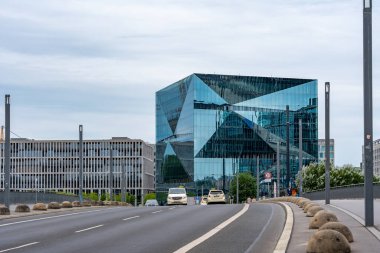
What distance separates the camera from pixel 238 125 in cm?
16088

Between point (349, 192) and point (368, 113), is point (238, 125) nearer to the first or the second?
point (349, 192)

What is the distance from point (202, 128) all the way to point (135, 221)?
434 ft

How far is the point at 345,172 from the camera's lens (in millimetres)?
110750

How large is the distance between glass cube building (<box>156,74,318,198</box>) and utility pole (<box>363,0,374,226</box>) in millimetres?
137798

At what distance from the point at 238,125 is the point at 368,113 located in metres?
142

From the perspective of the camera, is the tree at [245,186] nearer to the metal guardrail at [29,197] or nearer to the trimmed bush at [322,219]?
the metal guardrail at [29,197]

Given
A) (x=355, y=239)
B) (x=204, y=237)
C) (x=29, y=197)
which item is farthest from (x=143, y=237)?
Answer: (x=29, y=197)

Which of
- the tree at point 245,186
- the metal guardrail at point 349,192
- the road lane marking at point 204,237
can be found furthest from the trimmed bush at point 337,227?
the tree at point 245,186

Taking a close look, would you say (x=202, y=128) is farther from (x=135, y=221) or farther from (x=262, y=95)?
(x=135, y=221)

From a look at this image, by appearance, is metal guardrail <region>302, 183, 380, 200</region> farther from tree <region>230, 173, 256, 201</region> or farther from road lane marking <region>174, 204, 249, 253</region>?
tree <region>230, 173, 256, 201</region>

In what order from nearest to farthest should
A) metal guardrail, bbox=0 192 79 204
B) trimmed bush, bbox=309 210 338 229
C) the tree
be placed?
trimmed bush, bbox=309 210 338 229 → metal guardrail, bbox=0 192 79 204 → the tree

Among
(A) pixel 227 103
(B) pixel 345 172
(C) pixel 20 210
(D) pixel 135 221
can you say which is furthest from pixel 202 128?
(D) pixel 135 221

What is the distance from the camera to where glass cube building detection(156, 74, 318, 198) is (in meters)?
160

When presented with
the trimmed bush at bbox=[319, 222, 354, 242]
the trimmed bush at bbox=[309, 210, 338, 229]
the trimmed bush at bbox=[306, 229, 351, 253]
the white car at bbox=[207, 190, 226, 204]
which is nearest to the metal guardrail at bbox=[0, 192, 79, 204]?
the white car at bbox=[207, 190, 226, 204]
